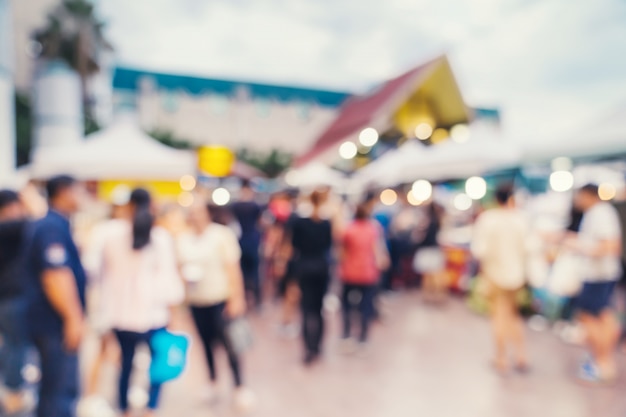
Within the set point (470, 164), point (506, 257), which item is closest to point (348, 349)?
point (506, 257)

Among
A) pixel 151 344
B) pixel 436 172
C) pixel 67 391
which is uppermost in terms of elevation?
pixel 436 172

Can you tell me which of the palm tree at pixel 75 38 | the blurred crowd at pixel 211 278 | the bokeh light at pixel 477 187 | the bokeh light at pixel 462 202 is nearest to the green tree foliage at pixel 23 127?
the palm tree at pixel 75 38

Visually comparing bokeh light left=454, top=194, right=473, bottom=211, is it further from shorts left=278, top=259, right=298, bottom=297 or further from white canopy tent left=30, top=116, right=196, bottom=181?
white canopy tent left=30, top=116, right=196, bottom=181

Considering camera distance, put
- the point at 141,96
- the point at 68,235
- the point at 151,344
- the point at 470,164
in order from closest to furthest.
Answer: the point at 68,235 < the point at 151,344 < the point at 470,164 < the point at 141,96

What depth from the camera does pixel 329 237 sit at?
4.62 metres

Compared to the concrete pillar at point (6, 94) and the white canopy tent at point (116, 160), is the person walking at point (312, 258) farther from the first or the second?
A: the concrete pillar at point (6, 94)

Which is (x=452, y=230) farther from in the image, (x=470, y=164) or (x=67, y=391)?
(x=67, y=391)

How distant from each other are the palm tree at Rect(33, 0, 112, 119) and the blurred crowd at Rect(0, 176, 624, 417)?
1798cm

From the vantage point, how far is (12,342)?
351 centimetres

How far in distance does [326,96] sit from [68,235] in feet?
97.6

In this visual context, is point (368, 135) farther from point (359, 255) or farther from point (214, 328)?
point (214, 328)

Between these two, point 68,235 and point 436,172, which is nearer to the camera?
point 68,235

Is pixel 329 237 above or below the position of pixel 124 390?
above

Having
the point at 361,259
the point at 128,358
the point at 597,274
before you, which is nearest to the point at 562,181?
the point at 597,274
